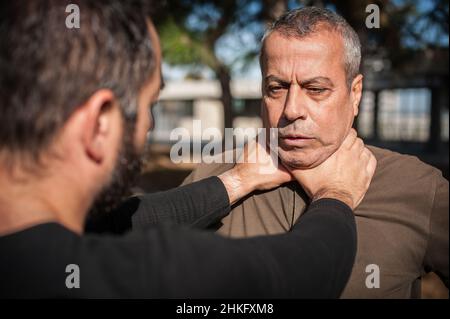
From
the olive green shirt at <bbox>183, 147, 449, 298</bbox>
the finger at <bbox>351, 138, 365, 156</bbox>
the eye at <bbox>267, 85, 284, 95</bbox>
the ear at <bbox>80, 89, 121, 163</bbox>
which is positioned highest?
the eye at <bbox>267, 85, 284, 95</bbox>

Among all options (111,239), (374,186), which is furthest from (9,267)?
(374,186)

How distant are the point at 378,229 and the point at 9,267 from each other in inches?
52.5

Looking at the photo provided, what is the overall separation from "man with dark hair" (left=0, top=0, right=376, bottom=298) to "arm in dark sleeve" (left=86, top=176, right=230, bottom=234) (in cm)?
62

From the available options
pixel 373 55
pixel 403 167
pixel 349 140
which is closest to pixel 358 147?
pixel 349 140

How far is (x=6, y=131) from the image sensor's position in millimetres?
1126

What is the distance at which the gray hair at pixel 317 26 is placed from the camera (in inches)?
76.2

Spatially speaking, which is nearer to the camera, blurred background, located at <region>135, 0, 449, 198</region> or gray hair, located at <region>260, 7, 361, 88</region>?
gray hair, located at <region>260, 7, 361, 88</region>

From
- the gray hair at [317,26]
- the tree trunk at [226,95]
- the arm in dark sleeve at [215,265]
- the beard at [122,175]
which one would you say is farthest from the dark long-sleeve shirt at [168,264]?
the tree trunk at [226,95]

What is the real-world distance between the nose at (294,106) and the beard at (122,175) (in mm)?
819

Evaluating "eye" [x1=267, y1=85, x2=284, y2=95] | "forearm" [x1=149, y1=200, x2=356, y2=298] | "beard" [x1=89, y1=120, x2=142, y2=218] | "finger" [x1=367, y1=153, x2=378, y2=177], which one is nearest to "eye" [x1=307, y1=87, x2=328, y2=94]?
"eye" [x1=267, y1=85, x2=284, y2=95]

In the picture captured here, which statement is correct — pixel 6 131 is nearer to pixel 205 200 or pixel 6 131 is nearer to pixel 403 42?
pixel 205 200

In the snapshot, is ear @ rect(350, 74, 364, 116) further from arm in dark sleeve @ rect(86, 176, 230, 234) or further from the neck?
the neck

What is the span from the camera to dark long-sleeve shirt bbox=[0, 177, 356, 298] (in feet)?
3.45

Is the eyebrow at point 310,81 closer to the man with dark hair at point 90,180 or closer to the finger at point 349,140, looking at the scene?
the finger at point 349,140
